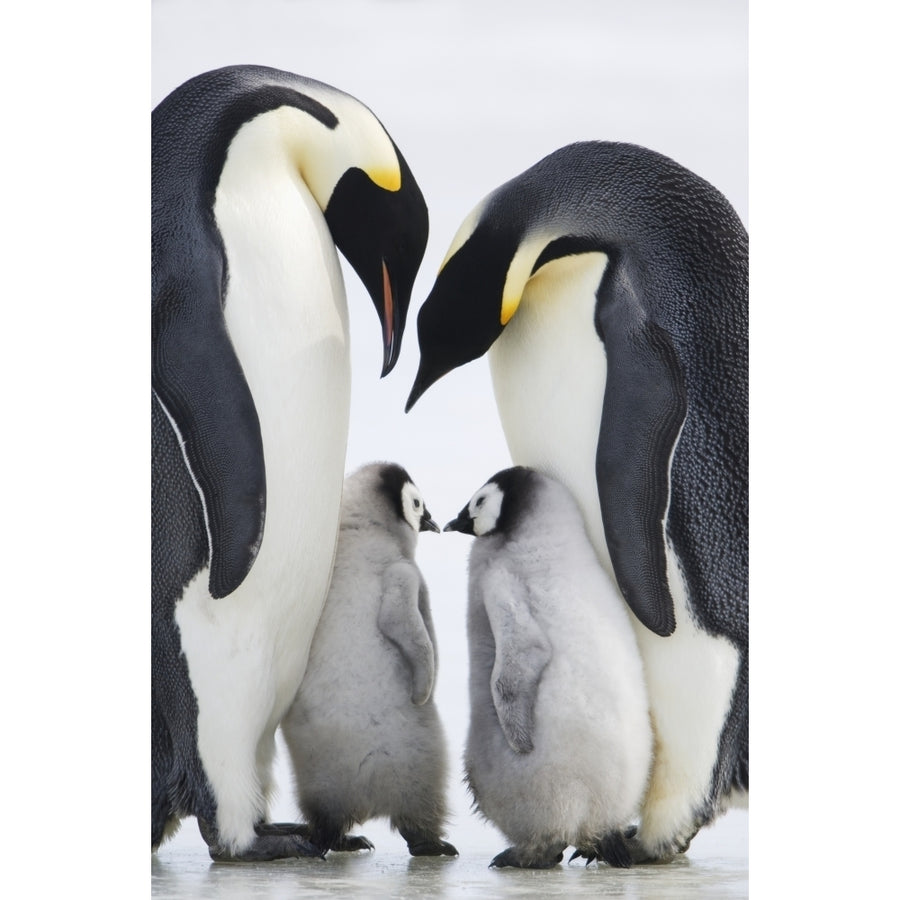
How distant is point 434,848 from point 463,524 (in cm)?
47

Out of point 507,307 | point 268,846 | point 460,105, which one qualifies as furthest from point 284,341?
point 268,846

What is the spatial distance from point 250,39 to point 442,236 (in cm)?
40

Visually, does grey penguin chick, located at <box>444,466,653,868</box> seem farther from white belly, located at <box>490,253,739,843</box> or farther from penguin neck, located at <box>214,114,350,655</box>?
penguin neck, located at <box>214,114,350,655</box>

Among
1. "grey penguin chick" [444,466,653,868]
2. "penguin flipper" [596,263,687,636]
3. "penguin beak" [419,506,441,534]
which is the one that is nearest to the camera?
"grey penguin chick" [444,466,653,868]

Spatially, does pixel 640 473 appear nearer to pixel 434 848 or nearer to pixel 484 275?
pixel 484 275

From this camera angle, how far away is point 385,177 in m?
2.33

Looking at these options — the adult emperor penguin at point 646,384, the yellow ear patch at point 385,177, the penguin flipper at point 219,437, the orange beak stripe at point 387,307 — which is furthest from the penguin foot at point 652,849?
the yellow ear patch at point 385,177

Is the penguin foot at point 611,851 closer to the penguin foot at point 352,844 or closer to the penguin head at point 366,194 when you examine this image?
the penguin foot at point 352,844

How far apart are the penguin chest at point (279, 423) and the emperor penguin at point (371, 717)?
0.04 m

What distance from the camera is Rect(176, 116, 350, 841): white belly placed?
2227 millimetres

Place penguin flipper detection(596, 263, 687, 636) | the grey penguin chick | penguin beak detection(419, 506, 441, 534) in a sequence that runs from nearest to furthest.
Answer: the grey penguin chick → penguin flipper detection(596, 263, 687, 636) → penguin beak detection(419, 506, 441, 534)

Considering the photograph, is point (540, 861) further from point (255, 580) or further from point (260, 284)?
point (260, 284)

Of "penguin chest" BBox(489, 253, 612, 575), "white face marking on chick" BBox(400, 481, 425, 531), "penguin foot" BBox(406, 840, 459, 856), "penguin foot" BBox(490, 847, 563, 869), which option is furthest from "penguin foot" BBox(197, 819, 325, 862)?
"penguin chest" BBox(489, 253, 612, 575)
